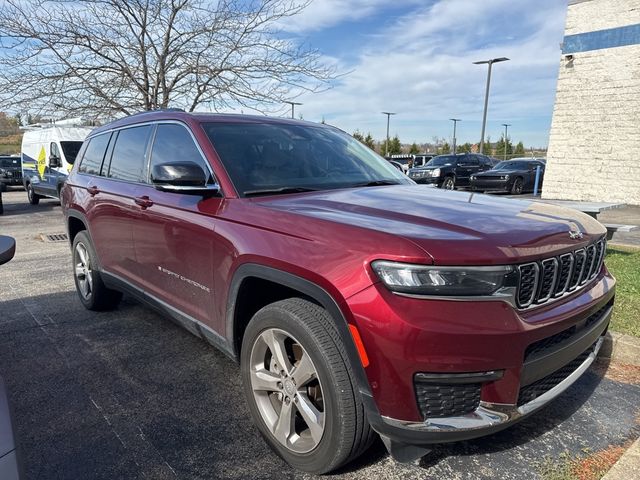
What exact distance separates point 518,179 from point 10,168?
2228cm

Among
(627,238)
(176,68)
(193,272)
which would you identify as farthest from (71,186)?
(627,238)

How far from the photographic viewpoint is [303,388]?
2.31m

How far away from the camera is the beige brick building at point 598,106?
13.0 metres

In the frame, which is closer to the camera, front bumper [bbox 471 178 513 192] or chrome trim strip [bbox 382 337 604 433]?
chrome trim strip [bbox 382 337 604 433]

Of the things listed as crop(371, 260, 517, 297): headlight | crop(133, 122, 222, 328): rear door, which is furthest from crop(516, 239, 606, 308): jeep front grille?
crop(133, 122, 222, 328): rear door

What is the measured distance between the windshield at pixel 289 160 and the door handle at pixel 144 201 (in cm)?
71

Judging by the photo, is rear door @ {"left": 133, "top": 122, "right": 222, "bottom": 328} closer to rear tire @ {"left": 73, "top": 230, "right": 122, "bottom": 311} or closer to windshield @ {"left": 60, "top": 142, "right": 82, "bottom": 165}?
rear tire @ {"left": 73, "top": 230, "right": 122, "bottom": 311}

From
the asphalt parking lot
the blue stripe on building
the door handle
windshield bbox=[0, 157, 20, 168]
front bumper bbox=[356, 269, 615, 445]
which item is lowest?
the asphalt parking lot

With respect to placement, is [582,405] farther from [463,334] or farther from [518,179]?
[518,179]

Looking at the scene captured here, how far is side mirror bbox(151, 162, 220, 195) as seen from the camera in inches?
107

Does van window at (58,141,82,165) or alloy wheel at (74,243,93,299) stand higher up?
van window at (58,141,82,165)

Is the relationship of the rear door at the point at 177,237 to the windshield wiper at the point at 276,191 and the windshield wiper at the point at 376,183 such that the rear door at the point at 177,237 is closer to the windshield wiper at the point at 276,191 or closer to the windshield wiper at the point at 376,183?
the windshield wiper at the point at 276,191

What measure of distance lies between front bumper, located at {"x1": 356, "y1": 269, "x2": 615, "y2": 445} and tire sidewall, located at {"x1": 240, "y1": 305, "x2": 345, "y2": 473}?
0.19 meters

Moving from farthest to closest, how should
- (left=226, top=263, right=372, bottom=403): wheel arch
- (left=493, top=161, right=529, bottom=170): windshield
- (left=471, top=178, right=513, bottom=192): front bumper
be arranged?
(left=493, top=161, right=529, bottom=170): windshield
(left=471, top=178, right=513, bottom=192): front bumper
(left=226, top=263, right=372, bottom=403): wheel arch
